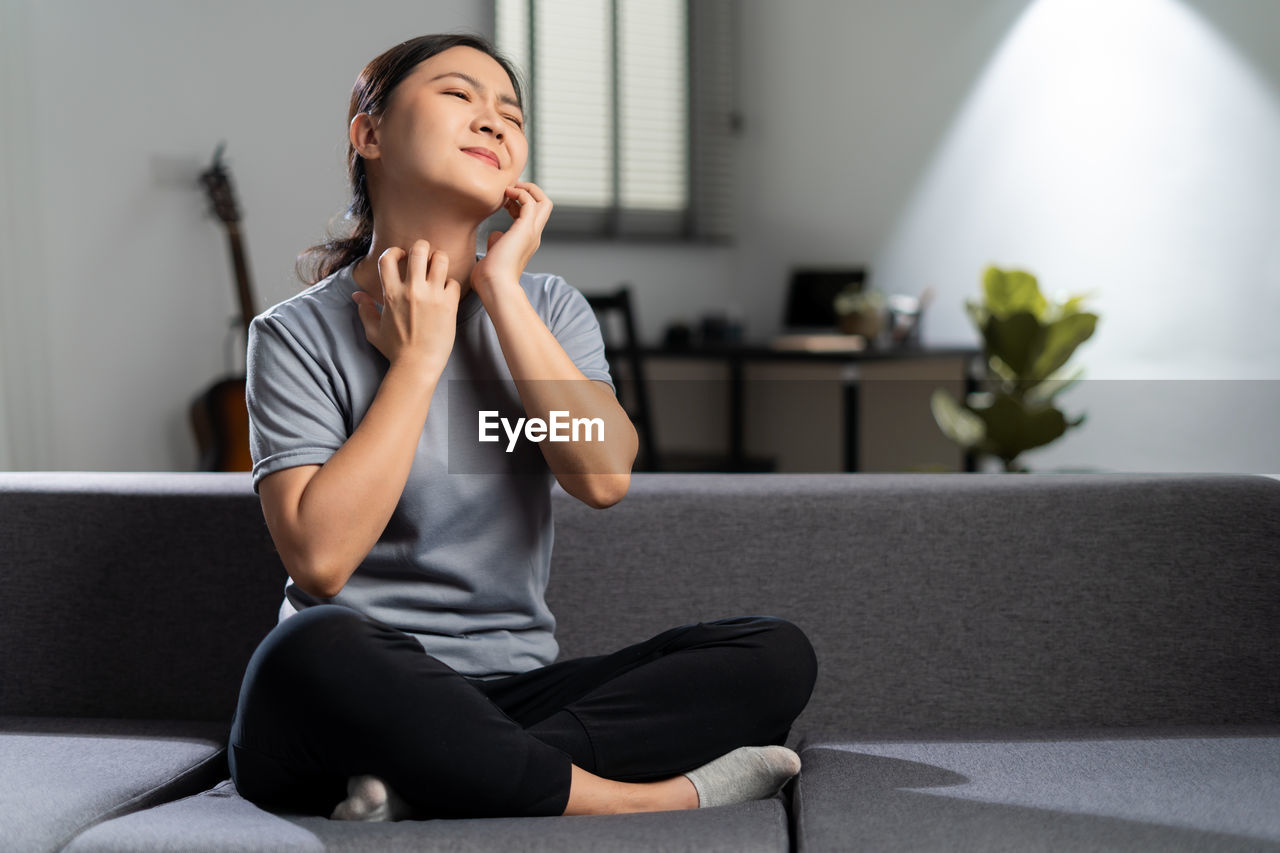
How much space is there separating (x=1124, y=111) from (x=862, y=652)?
7.80 ft

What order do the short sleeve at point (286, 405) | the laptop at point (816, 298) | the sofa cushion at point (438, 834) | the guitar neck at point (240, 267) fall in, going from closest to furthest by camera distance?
the sofa cushion at point (438, 834)
the short sleeve at point (286, 405)
the guitar neck at point (240, 267)
the laptop at point (816, 298)

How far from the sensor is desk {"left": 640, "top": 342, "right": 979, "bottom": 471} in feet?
10.8

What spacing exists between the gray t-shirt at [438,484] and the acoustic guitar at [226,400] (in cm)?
212

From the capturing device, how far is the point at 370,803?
3.30ft

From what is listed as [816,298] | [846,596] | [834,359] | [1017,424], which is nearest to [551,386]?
[846,596]

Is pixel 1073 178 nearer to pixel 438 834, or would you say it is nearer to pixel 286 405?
pixel 286 405

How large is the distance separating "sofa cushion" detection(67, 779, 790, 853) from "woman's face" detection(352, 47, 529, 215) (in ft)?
2.06

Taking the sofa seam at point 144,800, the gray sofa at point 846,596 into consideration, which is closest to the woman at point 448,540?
the sofa seam at point 144,800

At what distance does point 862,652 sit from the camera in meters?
1.40

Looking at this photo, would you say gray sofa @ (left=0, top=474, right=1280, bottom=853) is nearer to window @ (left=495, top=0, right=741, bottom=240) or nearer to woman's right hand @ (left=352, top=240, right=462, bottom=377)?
woman's right hand @ (left=352, top=240, right=462, bottom=377)

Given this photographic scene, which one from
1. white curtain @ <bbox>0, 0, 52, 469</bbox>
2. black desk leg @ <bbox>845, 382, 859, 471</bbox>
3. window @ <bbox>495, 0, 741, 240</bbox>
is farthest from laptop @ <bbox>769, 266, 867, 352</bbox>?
white curtain @ <bbox>0, 0, 52, 469</bbox>

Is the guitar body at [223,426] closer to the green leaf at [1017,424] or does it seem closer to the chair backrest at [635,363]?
the chair backrest at [635,363]

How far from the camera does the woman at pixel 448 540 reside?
39.3 inches

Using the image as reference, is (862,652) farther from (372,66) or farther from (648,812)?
(372,66)
